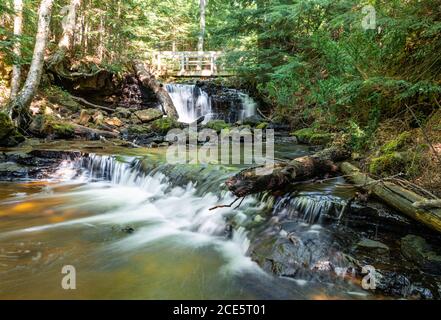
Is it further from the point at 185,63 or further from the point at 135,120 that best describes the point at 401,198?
the point at 185,63

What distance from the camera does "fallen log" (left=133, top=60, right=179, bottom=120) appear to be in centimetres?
1509

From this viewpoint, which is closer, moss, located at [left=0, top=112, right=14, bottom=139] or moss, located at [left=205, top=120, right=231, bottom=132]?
moss, located at [left=0, top=112, right=14, bottom=139]

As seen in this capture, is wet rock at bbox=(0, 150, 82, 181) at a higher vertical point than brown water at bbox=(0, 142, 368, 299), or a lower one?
higher

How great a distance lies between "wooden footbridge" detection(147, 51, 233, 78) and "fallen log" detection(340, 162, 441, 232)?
16.1 m

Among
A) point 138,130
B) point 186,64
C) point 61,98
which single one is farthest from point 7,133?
point 186,64

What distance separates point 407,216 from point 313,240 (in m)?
1.05

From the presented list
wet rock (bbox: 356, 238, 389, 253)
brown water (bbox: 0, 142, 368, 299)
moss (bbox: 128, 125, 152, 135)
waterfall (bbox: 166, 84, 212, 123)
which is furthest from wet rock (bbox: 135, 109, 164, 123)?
wet rock (bbox: 356, 238, 389, 253)

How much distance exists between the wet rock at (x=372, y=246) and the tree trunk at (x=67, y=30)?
1420cm

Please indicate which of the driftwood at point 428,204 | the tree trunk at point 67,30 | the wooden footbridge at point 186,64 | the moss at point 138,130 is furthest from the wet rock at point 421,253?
the wooden footbridge at point 186,64

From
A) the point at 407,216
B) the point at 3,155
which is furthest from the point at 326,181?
the point at 3,155

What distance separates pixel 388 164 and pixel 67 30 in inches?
586

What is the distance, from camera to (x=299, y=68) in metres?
10.6

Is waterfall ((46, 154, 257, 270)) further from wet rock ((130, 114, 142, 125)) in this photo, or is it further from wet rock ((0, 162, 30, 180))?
wet rock ((130, 114, 142, 125))
